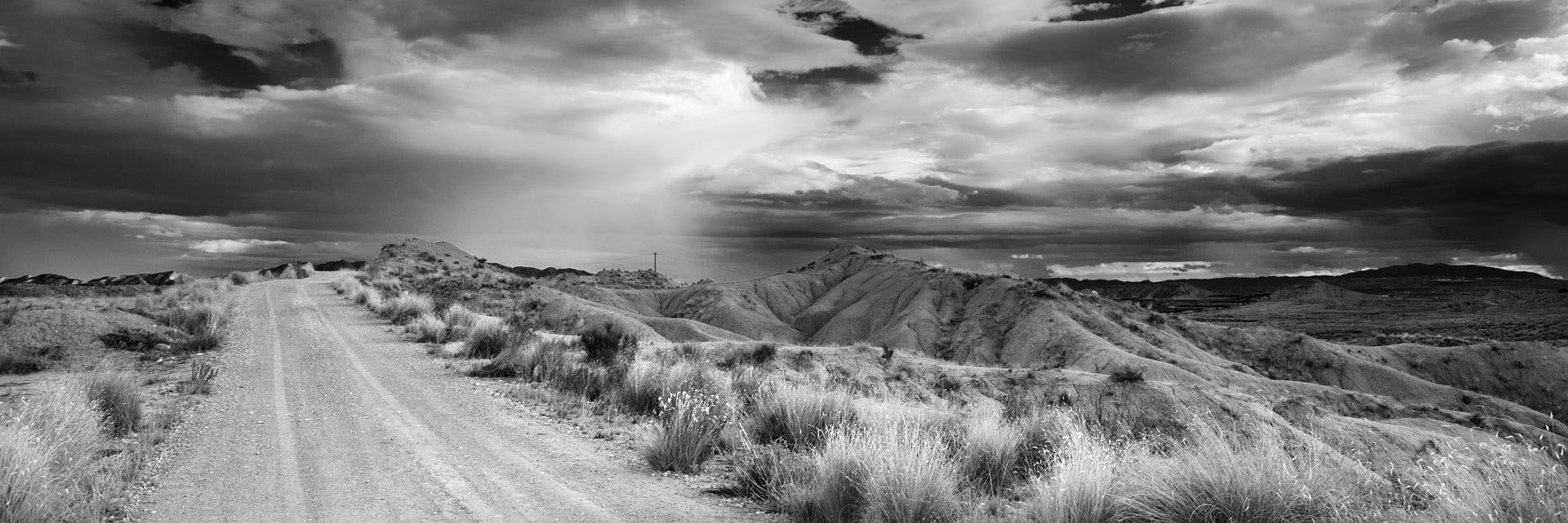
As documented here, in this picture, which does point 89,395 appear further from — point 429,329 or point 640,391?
point 429,329

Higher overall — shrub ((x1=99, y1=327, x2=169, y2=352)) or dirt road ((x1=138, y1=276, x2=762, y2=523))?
shrub ((x1=99, y1=327, x2=169, y2=352))

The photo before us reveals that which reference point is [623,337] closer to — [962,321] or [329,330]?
[329,330]

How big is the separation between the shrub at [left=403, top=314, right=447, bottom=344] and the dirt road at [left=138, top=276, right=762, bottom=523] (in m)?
4.09

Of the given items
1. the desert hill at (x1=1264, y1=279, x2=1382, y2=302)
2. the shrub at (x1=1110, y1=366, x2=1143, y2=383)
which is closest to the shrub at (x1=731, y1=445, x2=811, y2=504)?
the shrub at (x1=1110, y1=366, x2=1143, y2=383)

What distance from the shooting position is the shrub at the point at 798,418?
28.6 feet

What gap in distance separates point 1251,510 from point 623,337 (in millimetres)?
16014

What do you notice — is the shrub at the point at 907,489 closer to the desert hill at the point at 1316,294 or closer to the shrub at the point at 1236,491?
the shrub at the point at 1236,491

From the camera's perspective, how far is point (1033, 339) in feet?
160

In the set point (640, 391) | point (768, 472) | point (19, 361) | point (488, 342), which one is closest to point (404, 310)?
point (488, 342)

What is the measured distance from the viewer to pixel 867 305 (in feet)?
213

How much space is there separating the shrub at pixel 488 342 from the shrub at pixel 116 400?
227 inches

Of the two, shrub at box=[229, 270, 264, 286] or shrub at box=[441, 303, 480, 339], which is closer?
shrub at box=[441, 303, 480, 339]

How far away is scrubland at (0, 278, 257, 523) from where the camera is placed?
19.6 ft

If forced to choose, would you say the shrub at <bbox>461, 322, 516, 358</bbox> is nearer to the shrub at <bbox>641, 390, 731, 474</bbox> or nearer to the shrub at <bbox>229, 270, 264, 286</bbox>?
the shrub at <bbox>641, 390, 731, 474</bbox>
